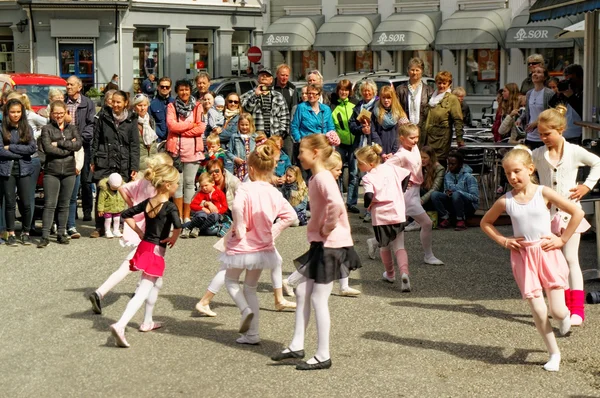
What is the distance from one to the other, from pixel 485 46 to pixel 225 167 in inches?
1103

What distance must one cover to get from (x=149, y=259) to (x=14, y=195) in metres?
5.22

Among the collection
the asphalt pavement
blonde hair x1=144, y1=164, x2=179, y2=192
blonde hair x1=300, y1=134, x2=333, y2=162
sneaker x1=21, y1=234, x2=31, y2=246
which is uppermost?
blonde hair x1=300, y1=134, x2=333, y2=162

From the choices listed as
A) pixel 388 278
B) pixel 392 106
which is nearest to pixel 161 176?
pixel 388 278

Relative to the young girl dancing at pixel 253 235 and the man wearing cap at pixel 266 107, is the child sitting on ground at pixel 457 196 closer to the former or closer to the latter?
the man wearing cap at pixel 266 107

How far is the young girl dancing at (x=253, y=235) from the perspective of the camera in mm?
8773

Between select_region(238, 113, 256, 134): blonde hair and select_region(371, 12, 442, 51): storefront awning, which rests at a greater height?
select_region(371, 12, 442, 51): storefront awning

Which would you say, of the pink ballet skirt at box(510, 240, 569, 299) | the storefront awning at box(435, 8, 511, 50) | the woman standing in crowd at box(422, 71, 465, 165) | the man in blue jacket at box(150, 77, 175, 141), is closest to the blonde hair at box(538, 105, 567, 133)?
the pink ballet skirt at box(510, 240, 569, 299)

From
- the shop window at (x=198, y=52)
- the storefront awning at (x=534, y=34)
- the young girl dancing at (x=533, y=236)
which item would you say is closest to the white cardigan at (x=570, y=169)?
the young girl dancing at (x=533, y=236)

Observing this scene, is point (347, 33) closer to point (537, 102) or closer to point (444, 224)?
point (537, 102)

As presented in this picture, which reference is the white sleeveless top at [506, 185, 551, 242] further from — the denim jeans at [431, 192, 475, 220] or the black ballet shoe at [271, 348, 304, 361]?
the denim jeans at [431, 192, 475, 220]

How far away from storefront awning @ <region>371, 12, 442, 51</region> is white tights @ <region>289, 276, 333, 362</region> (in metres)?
36.3

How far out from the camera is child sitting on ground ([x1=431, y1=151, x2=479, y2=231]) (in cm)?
1477

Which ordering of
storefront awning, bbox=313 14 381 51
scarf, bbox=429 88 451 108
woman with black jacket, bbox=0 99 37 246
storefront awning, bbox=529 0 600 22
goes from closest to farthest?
storefront awning, bbox=529 0 600 22, woman with black jacket, bbox=0 99 37 246, scarf, bbox=429 88 451 108, storefront awning, bbox=313 14 381 51

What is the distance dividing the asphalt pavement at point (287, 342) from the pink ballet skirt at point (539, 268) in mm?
556
